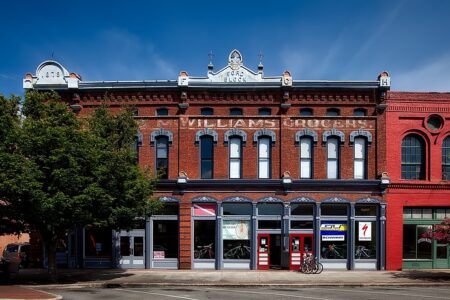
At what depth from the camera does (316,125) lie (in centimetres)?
2808

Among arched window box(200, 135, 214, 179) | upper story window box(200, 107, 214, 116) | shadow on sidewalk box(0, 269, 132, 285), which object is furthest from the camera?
upper story window box(200, 107, 214, 116)

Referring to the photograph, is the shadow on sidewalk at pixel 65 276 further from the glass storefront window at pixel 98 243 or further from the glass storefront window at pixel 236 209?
the glass storefront window at pixel 236 209

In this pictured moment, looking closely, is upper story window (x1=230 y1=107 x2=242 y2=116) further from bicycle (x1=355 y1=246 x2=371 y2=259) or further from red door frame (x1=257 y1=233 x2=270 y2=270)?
bicycle (x1=355 y1=246 x2=371 y2=259)

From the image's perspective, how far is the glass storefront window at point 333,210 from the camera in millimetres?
27953

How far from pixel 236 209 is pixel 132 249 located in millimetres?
6730

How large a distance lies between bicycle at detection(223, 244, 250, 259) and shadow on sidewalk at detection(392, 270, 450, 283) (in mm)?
8277

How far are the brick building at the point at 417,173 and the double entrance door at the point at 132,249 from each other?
14.8 meters

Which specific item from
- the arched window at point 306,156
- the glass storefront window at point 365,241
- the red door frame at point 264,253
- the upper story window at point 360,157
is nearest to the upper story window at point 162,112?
the arched window at point 306,156

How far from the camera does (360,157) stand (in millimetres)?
28250

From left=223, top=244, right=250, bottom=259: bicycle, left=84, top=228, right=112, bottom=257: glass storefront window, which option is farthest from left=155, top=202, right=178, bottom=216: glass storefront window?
left=223, top=244, right=250, bottom=259: bicycle

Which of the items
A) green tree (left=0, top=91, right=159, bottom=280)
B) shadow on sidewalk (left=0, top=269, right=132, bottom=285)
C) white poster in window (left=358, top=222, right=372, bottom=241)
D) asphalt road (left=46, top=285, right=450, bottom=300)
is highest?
green tree (left=0, top=91, right=159, bottom=280)

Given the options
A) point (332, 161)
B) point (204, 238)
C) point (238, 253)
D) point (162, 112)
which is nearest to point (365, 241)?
point (332, 161)

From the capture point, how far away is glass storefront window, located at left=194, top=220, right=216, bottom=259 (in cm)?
2794

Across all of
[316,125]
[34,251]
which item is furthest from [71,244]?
[316,125]
